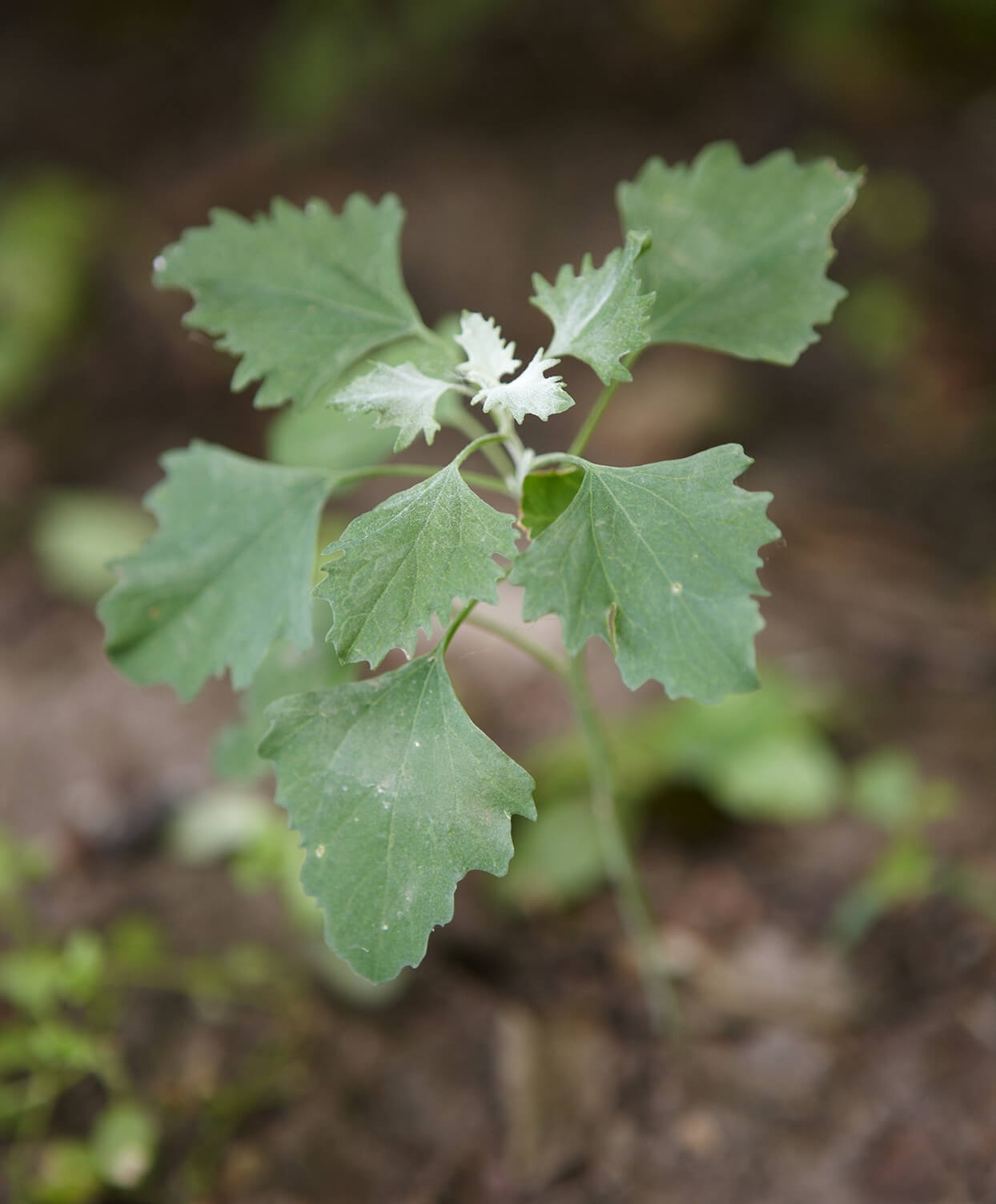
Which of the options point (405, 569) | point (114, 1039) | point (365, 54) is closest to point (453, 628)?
point (405, 569)

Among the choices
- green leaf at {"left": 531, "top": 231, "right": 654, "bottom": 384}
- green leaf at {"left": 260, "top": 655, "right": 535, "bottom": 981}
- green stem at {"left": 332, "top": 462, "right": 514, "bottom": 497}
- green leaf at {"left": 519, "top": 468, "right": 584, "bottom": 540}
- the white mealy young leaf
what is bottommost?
green leaf at {"left": 260, "top": 655, "right": 535, "bottom": 981}

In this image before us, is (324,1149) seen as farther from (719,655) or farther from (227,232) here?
(227,232)

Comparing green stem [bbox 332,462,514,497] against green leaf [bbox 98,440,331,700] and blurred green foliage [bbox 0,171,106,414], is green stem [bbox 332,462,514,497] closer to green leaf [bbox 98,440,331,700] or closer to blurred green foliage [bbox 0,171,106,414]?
green leaf [bbox 98,440,331,700]

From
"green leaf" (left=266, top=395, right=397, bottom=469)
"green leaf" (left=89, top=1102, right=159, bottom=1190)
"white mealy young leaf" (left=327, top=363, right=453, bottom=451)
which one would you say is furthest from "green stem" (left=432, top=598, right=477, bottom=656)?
"green leaf" (left=89, top=1102, right=159, bottom=1190)

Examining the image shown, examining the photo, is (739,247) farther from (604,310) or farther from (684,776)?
(684,776)

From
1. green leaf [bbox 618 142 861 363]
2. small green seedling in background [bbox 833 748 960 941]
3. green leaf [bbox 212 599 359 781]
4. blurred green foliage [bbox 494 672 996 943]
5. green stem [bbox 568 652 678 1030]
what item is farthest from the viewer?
blurred green foliage [bbox 494 672 996 943]

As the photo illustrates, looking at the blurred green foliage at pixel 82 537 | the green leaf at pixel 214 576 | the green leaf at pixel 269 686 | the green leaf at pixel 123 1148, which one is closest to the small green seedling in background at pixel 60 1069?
the green leaf at pixel 123 1148
